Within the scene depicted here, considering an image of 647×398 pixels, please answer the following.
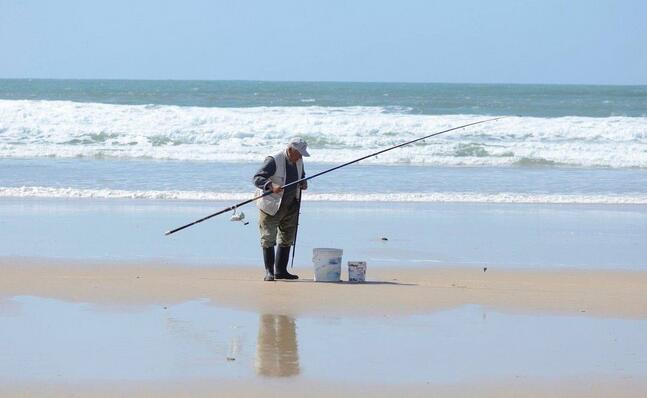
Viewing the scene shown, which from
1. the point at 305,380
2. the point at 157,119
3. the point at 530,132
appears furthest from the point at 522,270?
the point at 157,119

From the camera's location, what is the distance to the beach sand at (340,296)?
4797mm

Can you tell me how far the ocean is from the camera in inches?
521

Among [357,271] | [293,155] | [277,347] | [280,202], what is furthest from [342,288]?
[277,347]

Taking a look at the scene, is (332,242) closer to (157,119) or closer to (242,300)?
(242,300)

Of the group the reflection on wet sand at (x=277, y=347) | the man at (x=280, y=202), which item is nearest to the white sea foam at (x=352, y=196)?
the man at (x=280, y=202)

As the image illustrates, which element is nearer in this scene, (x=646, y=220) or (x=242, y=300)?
(x=242, y=300)

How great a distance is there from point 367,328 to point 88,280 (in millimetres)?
2368

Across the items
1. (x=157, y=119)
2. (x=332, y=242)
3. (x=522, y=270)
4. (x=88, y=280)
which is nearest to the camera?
(x=88, y=280)

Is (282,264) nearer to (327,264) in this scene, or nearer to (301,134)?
(327,264)

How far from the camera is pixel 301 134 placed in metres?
24.0

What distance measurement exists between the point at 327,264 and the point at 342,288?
355mm

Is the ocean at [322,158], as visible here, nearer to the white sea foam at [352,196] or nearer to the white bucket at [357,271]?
the white sea foam at [352,196]

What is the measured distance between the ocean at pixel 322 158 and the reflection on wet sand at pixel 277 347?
2.64 m

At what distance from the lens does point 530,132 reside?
23.8 m
